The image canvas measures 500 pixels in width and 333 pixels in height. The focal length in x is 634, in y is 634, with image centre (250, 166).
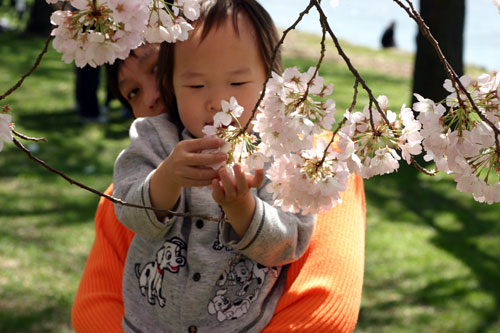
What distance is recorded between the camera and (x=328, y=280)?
159cm

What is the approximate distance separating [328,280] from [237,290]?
0.76 feet

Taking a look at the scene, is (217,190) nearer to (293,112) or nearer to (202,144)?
(202,144)

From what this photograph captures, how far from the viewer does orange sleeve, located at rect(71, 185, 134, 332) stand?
1.67 meters

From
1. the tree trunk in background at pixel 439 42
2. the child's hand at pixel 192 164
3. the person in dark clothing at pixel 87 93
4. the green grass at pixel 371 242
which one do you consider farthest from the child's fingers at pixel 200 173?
the person in dark clothing at pixel 87 93

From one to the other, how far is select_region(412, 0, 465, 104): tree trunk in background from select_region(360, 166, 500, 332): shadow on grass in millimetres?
662

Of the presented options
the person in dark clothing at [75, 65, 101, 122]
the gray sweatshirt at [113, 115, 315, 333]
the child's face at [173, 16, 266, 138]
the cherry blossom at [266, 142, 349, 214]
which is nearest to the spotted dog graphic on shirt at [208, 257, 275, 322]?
the gray sweatshirt at [113, 115, 315, 333]

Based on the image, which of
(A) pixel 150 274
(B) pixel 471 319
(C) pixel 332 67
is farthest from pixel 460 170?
(C) pixel 332 67

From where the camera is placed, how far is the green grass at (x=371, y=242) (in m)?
2.99

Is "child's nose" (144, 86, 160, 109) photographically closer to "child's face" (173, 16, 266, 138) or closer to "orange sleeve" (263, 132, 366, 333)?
"child's face" (173, 16, 266, 138)

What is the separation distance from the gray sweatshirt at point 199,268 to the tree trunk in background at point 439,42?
351 centimetres

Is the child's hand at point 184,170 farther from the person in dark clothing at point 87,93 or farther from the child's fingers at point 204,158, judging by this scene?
the person in dark clothing at point 87,93

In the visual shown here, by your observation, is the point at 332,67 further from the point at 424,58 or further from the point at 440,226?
the point at 440,226

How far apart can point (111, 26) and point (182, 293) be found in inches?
33.8

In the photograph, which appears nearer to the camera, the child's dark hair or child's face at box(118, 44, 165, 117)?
child's face at box(118, 44, 165, 117)
